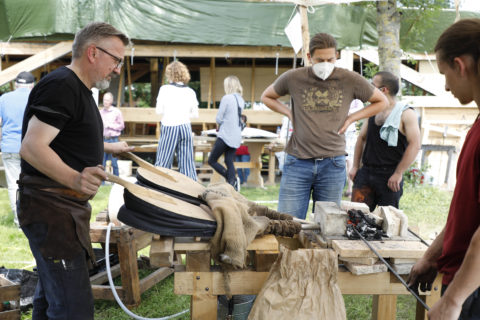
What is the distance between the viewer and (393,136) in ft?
13.8

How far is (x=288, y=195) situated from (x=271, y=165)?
20.5 ft

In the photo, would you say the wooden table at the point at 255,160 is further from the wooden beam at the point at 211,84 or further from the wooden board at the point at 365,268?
the wooden board at the point at 365,268

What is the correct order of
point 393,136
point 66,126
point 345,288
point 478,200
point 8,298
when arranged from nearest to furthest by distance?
point 478,200, point 66,126, point 345,288, point 8,298, point 393,136

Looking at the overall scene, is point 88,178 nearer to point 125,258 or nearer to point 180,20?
point 125,258

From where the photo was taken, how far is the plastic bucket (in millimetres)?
2701

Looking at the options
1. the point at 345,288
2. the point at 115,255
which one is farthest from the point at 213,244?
the point at 115,255

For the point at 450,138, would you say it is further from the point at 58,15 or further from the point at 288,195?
the point at 58,15

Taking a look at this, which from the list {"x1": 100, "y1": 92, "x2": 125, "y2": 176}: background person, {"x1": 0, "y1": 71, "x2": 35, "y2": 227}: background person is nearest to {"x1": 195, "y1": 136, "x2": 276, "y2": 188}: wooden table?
{"x1": 100, "y1": 92, "x2": 125, "y2": 176}: background person

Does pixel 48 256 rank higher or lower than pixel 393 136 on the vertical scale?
lower

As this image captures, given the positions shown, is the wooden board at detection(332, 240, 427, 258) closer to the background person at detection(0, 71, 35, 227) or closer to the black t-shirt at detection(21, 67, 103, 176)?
the black t-shirt at detection(21, 67, 103, 176)

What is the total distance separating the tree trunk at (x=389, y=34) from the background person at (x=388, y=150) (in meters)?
3.86

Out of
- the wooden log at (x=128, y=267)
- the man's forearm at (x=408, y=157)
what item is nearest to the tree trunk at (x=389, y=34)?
the man's forearm at (x=408, y=157)

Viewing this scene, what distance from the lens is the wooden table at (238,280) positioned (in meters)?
2.29

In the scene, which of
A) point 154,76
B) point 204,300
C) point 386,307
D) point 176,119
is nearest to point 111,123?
point 176,119
